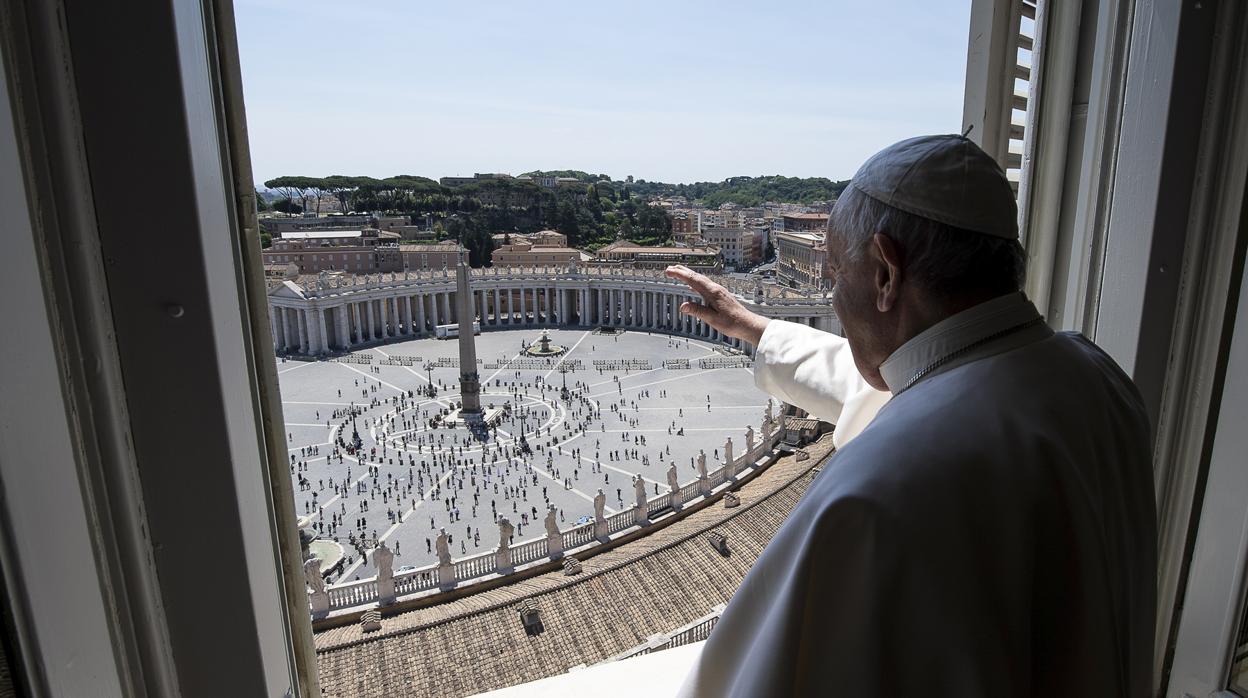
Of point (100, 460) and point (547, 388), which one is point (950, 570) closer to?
point (100, 460)

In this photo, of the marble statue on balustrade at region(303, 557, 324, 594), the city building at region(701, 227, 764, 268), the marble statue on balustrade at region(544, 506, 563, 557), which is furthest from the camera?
the city building at region(701, 227, 764, 268)

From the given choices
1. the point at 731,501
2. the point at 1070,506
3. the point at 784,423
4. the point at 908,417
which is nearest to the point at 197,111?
the point at 908,417

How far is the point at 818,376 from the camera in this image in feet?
4.75

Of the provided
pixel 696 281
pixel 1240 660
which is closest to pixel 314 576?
pixel 696 281

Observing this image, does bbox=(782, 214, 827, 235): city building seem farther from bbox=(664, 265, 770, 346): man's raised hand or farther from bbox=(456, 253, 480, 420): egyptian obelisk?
bbox=(664, 265, 770, 346): man's raised hand

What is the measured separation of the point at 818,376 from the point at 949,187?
727 millimetres

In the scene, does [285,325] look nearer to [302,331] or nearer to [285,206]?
[302,331]

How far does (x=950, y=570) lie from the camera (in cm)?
62

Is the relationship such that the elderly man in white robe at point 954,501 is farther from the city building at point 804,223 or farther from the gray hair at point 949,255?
the city building at point 804,223

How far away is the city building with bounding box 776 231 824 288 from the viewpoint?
3089 centimetres

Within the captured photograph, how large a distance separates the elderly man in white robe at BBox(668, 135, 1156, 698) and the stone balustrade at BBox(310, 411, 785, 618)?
827cm

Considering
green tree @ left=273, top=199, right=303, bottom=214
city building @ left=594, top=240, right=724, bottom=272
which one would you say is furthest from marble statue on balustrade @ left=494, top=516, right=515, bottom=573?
green tree @ left=273, top=199, right=303, bottom=214

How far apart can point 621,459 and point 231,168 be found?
547 inches

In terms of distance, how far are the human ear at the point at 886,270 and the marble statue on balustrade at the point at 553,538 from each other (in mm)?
8711
